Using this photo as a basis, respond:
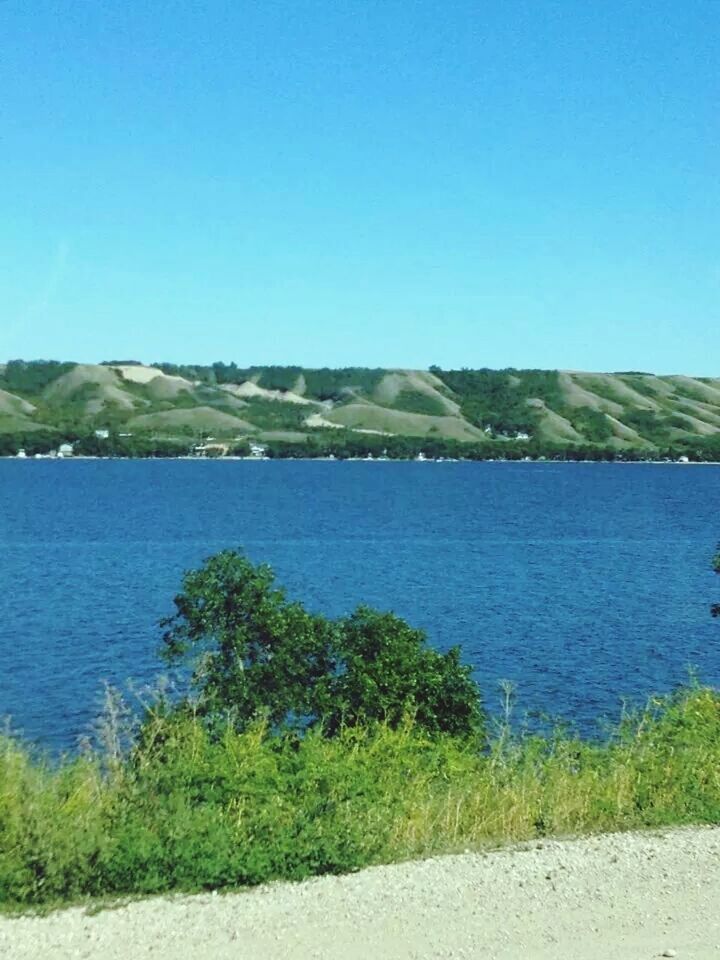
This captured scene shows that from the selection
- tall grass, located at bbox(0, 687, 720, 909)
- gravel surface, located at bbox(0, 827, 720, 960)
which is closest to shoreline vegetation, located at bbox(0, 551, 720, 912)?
tall grass, located at bbox(0, 687, 720, 909)

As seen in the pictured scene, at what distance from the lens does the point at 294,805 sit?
9281 mm

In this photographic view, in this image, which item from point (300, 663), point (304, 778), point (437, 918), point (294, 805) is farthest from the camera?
point (300, 663)

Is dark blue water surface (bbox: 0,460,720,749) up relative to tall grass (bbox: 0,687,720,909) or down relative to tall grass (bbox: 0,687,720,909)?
down

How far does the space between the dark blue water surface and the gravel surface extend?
52.5 feet

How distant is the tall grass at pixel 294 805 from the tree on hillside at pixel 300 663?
2.57 meters

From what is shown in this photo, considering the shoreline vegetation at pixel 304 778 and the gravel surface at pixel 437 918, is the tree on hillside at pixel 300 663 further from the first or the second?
the gravel surface at pixel 437 918

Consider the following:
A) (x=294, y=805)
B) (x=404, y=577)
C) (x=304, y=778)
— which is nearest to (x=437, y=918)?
(x=294, y=805)

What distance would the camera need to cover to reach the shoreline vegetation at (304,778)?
790 centimetres

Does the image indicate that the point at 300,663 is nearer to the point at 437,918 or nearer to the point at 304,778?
the point at 304,778

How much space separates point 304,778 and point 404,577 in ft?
137

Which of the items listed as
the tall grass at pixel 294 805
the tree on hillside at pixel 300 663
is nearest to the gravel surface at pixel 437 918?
the tall grass at pixel 294 805

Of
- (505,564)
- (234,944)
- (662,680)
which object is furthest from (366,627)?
(505,564)

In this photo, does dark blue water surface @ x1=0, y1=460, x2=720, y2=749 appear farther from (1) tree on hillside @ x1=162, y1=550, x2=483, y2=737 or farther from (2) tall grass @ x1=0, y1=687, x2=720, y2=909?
(2) tall grass @ x1=0, y1=687, x2=720, y2=909

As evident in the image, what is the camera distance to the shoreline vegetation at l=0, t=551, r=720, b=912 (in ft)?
25.9
